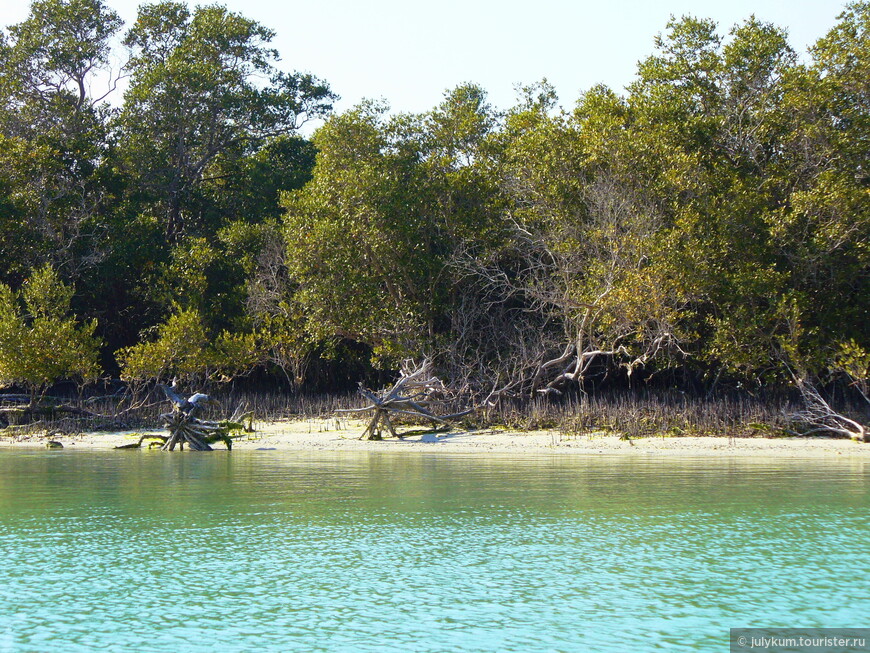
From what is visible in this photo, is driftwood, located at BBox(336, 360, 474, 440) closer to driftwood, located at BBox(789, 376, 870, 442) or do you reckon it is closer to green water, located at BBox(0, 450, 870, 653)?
green water, located at BBox(0, 450, 870, 653)

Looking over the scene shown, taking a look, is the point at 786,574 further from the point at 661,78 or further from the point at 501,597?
the point at 661,78

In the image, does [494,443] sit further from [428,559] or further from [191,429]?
[428,559]

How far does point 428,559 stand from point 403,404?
39.0 feet

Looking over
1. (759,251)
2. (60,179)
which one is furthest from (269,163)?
(759,251)

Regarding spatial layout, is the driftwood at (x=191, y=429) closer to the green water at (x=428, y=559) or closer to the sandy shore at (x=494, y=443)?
the sandy shore at (x=494, y=443)

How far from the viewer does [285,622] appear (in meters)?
6.39

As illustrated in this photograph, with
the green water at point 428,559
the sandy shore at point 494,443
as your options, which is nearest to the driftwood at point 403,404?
the sandy shore at point 494,443

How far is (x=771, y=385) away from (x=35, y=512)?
16156 millimetres

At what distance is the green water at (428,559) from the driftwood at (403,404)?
230 inches

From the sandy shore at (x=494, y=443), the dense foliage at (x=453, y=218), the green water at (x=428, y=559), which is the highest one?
the dense foliage at (x=453, y=218)

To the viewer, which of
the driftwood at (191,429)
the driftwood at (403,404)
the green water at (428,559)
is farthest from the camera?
the driftwood at (403,404)

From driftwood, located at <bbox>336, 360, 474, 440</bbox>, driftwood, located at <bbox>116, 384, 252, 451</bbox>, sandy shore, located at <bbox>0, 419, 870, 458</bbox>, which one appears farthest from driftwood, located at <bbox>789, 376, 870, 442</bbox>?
driftwood, located at <bbox>116, 384, 252, 451</bbox>

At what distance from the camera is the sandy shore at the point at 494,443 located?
57.5 feet

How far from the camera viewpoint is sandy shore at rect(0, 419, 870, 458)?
57.5 ft
